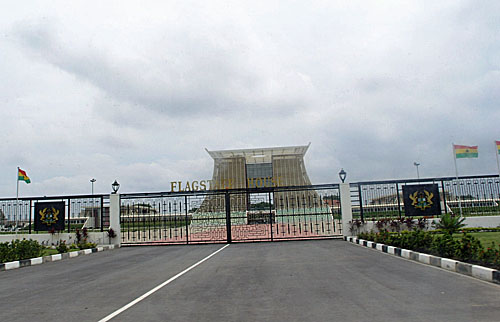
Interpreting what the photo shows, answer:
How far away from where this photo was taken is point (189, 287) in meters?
6.65

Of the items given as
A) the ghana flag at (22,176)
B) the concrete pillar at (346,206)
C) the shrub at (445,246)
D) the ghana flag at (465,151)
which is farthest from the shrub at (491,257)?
the ghana flag at (22,176)

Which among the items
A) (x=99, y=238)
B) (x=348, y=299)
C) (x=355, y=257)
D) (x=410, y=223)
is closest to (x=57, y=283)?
(x=348, y=299)

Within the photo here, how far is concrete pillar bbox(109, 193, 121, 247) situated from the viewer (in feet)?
58.4

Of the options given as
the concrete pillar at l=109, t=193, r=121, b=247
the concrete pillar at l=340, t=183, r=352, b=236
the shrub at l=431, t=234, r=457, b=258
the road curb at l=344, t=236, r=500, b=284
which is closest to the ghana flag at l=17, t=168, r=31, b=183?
the concrete pillar at l=109, t=193, r=121, b=247

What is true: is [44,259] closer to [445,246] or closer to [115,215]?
[115,215]

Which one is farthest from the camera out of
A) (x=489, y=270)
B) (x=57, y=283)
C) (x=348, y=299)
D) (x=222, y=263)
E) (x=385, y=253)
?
(x=385, y=253)

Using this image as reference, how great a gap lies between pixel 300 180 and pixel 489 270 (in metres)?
47.1

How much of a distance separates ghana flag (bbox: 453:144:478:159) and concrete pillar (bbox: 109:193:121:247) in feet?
51.1

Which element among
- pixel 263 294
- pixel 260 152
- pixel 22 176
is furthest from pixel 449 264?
pixel 260 152

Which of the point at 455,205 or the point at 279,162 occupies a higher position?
the point at 279,162

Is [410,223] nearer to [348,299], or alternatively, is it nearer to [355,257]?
[355,257]

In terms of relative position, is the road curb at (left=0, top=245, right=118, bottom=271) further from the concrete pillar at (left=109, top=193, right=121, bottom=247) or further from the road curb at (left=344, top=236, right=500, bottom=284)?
the road curb at (left=344, top=236, right=500, bottom=284)

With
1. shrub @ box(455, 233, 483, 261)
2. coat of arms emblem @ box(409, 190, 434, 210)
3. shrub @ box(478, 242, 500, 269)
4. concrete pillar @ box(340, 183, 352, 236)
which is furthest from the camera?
concrete pillar @ box(340, 183, 352, 236)

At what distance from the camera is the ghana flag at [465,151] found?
17859 millimetres
